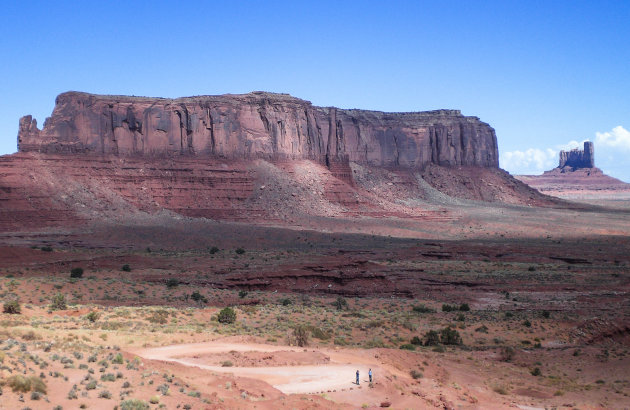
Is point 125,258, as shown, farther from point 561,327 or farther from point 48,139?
point 48,139

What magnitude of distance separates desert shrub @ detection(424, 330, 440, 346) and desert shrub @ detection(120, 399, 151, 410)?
1323 cm

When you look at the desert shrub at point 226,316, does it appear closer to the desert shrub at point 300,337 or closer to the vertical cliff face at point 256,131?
the desert shrub at point 300,337

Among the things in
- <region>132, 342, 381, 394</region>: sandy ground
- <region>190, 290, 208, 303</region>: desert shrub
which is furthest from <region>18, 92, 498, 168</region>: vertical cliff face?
<region>132, 342, 381, 394</region>: sandy ground

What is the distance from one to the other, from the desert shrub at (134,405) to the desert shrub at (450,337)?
13946mm

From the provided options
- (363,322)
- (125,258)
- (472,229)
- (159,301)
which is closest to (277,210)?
(472,229)

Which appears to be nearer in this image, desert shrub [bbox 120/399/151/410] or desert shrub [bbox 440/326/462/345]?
desert shrub [bbox 120/399/151/410]

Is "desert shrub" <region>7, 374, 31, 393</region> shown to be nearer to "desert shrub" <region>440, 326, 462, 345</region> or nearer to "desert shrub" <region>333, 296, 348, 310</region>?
"desert shrub" <region>440, 326, 462, 345</region>

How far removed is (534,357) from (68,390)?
15293mm

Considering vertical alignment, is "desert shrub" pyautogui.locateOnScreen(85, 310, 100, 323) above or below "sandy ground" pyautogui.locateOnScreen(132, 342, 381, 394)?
above

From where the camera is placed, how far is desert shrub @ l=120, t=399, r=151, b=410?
11.3 m

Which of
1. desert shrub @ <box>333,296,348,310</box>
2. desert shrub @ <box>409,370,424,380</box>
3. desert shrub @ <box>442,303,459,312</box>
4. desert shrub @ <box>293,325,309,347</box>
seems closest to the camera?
desert shrub @ <box>409,370,424,380</box>

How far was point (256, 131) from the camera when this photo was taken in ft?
285

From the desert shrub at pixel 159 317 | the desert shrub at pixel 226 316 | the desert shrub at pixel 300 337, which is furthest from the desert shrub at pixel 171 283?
the desert shrub at pixel 300 337

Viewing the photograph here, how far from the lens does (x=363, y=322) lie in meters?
25.2
